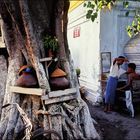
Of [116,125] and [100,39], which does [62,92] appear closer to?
[116,125]

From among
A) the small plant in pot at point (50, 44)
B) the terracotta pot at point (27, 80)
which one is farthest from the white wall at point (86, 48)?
the terracotta pot at point (27, 80)

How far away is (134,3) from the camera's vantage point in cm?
890

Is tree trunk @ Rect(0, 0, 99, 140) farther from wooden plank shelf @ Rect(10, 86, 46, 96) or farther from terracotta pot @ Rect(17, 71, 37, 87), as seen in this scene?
terracotta pot @ Rect(17, 71, 37, 87)

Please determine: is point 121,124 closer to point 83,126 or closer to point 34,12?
point 83,126

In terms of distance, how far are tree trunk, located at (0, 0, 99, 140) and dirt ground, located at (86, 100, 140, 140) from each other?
59cm

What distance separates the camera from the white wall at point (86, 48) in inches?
358

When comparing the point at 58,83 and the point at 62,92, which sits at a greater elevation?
the point at 58,83

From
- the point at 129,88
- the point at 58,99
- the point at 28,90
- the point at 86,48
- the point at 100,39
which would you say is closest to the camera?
the point at 58,99

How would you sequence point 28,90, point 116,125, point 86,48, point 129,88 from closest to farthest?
1. point 28,90
2. point 116,125
3. point 129,88
4. point 86,48

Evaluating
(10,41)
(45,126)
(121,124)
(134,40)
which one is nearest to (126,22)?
(134,40)

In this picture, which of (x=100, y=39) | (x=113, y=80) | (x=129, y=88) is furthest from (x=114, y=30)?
(x=129, y=88)

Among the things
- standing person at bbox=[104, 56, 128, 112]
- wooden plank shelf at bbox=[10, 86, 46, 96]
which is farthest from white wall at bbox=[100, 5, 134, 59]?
wooden plank shelf at bbox=[10, 86, 46, 96]

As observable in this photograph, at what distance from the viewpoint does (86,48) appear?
10023 millimetres

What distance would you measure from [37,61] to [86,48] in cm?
460
